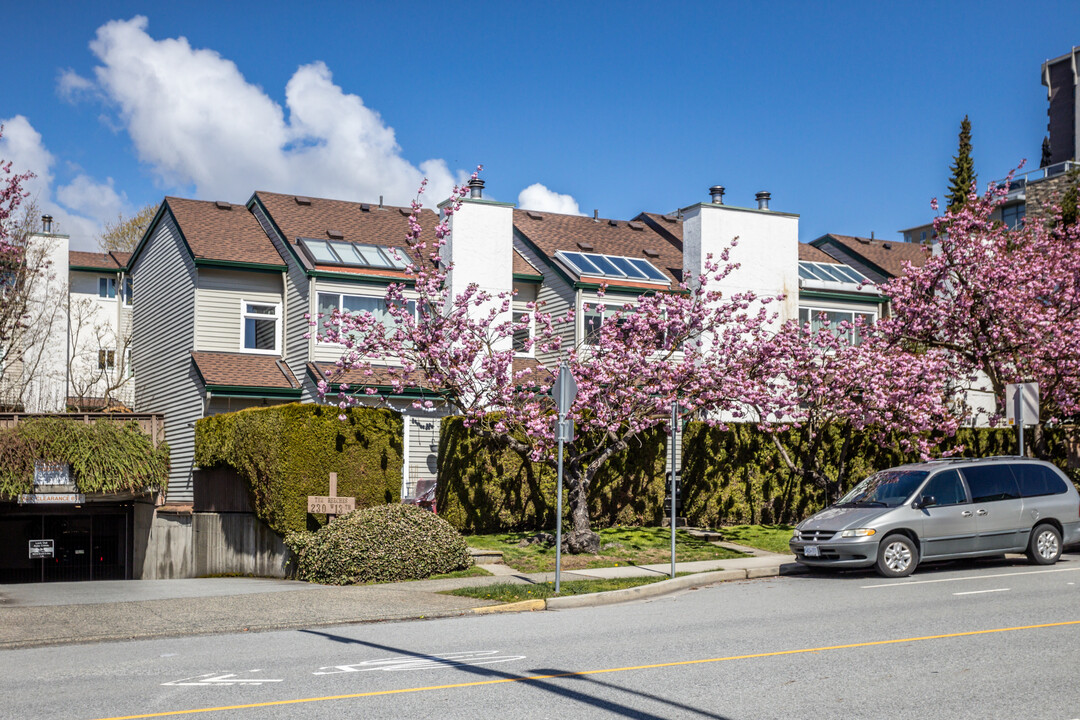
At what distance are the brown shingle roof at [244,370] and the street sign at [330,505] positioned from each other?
32.2 feet

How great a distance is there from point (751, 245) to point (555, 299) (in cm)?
580

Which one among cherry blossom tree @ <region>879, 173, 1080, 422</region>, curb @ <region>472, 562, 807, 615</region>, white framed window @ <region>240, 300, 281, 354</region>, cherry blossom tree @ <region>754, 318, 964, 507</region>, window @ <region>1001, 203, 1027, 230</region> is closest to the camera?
curb @ <region>472, 562, 807, 615</region>

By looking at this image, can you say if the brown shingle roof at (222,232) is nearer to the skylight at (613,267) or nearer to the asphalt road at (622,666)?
the skylight at (613,267)

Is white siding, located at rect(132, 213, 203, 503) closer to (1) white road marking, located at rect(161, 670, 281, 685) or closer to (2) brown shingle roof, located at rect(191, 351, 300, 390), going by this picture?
(2) brown shingle roof, located at rect(191, 351, 300, 390)

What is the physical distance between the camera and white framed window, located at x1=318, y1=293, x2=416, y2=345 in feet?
92.6

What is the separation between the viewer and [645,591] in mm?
14773

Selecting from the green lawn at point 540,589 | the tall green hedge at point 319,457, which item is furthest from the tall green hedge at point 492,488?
the green lawn at point 540,589

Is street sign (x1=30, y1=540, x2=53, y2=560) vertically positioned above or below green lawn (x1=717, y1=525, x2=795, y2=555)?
below

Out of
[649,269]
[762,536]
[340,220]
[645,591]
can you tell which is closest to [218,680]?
[645,591]

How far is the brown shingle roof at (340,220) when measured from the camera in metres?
30.9

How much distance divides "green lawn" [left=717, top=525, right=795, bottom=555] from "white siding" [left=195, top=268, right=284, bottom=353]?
1448cm

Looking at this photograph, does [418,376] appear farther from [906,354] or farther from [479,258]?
[906,354]

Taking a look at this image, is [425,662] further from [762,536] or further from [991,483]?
[762,536]

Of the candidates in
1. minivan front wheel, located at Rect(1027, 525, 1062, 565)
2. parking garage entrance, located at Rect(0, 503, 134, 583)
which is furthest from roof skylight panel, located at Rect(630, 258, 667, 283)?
parking garage entrance, located at Rect(0, 503, 134, 583)
